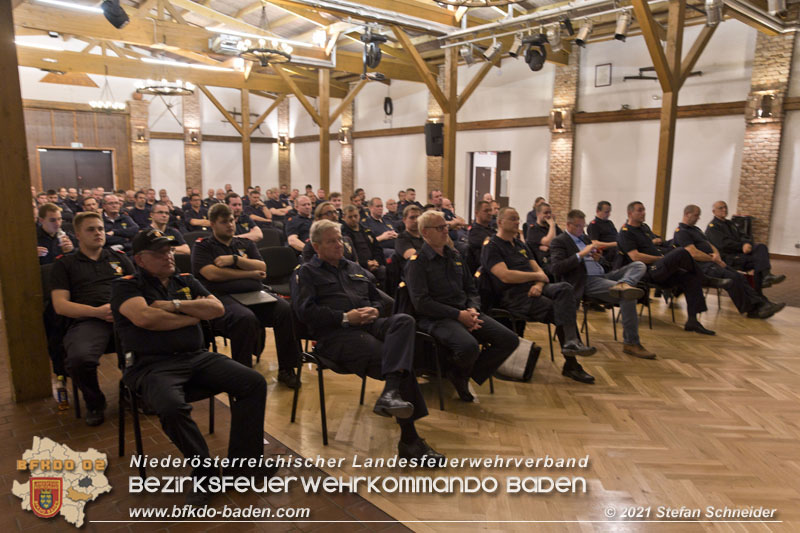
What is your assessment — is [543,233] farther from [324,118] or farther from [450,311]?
[324,118]

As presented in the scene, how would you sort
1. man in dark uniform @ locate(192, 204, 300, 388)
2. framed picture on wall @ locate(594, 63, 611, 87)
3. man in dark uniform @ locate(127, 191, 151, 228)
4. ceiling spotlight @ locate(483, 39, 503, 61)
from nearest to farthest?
man in dark uniform @ locate(192, 204, 300, 388) < man in dark uniform @ locate(127, 191, 151, 228) < ceiling spotlight @ locate(483, 39, 503, 61) < framed picture on wall @ locate(594, 63, 611, 87)

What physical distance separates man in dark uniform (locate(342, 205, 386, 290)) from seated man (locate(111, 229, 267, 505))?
263 cm

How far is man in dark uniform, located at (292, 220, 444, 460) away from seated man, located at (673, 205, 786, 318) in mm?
4006

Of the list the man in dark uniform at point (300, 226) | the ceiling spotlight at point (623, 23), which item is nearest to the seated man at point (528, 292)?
the man in dark uniform at point (300, 226)

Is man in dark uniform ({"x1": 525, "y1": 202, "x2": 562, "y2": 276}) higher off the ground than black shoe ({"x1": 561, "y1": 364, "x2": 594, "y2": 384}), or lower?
higher

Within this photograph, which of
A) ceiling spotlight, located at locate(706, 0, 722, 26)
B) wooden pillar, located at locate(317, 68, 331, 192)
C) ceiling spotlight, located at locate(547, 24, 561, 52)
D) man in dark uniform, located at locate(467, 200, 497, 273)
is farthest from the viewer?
wooden pillar, located at locate(317, 68, 331, 192)

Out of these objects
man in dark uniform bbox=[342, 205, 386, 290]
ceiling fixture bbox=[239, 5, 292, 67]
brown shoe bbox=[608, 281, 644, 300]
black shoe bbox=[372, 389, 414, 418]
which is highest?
ceiling fixture bbox=[239, 5, 292, 67]

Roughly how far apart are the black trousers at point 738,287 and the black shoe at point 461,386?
3701 millimetres

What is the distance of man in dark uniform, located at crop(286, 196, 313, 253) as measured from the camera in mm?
5758

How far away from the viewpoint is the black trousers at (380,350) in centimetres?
283

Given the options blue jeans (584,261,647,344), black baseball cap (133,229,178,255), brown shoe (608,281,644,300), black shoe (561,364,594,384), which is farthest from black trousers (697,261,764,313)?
black baseball cap (133,229,178,255)

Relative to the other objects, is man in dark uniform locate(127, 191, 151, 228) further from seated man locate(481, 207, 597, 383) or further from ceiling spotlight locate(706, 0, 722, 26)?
ceiling spotlight locate(706, 0, 722, 26)

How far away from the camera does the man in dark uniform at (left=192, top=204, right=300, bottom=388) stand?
12.3 ft

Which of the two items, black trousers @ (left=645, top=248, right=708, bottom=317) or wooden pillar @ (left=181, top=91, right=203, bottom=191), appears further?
wooden pillar @ (left=181, top=91, right=203, bottom=191)
